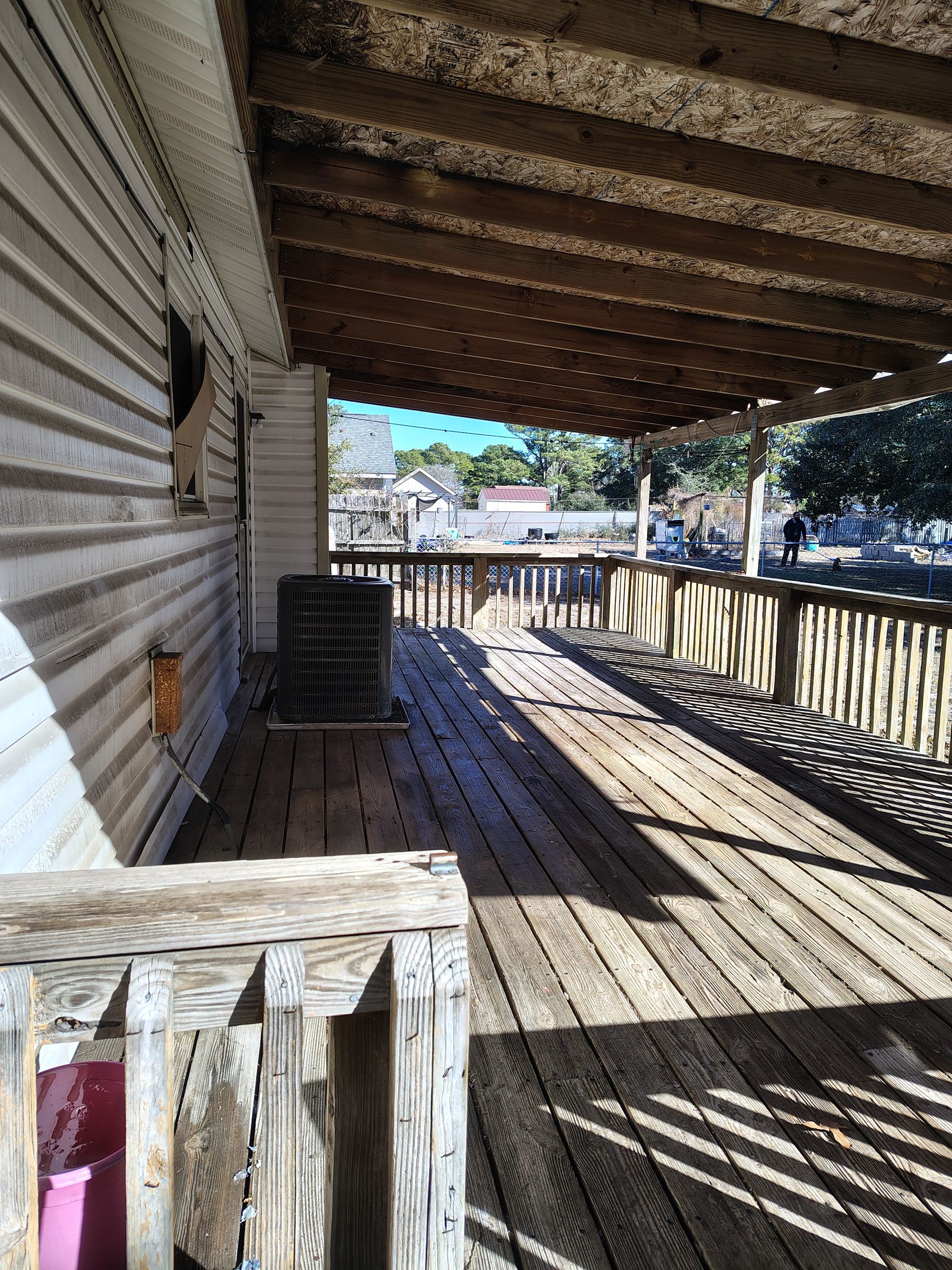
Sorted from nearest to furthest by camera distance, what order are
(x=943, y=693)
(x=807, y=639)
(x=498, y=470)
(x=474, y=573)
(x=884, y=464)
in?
(x=943, y=693)
(x=807, y=639)
(x=474, y=573)
(x=884, y=464)
(x=498, y=470)

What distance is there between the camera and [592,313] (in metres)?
5.24

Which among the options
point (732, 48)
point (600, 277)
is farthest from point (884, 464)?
point (732, 48)

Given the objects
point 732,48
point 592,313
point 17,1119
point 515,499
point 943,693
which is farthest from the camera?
point 515,499

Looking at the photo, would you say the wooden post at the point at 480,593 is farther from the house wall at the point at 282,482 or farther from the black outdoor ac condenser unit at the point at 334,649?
the black outdoor ac condenser unit at the point at 334,649

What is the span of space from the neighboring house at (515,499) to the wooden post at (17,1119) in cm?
4526

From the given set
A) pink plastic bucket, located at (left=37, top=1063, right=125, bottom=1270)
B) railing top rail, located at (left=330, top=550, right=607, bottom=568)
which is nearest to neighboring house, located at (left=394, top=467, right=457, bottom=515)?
railing top rail, located at (left=330, top=550, right=607, bottom=568)

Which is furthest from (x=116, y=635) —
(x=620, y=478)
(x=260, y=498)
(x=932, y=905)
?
(x=620, y=478)

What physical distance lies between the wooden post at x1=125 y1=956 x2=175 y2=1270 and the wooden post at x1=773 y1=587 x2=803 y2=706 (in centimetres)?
518

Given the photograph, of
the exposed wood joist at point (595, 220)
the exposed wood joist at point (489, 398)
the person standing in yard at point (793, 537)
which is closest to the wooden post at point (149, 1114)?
the exposed wood joist at point (595, 220)

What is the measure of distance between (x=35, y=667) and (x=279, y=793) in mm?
2156

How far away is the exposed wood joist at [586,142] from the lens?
2.65 meters

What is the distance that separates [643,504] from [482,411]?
2.02 metres

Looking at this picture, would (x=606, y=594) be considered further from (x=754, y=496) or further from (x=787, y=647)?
(x=787, y=647)

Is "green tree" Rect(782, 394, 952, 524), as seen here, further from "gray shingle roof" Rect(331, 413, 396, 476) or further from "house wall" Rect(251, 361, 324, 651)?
"house wall" Rect(251, 361, 324, 651)
